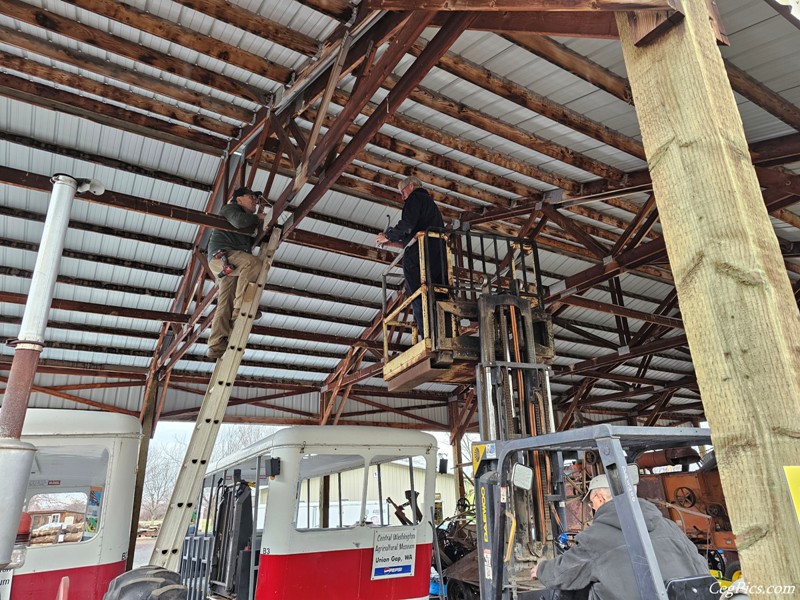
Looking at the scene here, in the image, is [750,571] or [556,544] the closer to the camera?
[750,571]

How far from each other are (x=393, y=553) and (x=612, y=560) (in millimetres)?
4080

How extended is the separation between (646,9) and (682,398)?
26173 millimetres

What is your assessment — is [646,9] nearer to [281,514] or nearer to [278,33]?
[278,33]

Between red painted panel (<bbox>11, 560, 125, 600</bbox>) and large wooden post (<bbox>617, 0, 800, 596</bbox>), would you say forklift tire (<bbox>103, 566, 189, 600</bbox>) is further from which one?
large wooden post (<bbox>617, 0, 800, 596</bbox>)

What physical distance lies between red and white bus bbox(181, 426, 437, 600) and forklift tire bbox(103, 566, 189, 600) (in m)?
2.71

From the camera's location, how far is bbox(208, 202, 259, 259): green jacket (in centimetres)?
705

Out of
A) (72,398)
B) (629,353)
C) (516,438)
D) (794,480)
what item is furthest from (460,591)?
(72,398)

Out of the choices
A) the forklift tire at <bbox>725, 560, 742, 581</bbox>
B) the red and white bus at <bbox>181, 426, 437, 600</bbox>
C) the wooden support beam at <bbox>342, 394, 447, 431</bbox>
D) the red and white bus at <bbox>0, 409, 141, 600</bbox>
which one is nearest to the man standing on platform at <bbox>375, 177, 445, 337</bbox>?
the red and white bus at <bbox>181, 426, 437, 600</bbox>

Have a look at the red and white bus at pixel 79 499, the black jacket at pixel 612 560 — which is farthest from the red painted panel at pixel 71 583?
the black jacket at pixel 612 560

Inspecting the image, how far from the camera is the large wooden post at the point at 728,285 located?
1.37 meters

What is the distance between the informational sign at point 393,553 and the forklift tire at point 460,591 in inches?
107

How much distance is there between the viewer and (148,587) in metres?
3.23

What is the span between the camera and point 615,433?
320 cm

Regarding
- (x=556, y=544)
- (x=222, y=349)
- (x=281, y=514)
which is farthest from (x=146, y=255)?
(x=556, y=544)
